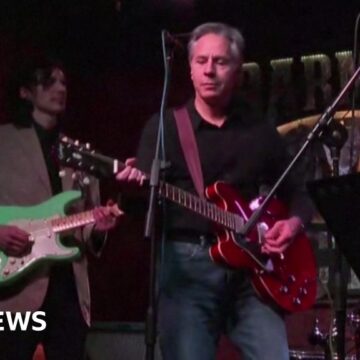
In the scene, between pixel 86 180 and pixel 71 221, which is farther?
pixel 71 221

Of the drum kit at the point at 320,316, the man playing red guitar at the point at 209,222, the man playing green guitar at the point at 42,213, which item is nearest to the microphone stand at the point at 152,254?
the man playing red guitar at the point at 209,222

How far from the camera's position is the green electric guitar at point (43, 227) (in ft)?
12.1

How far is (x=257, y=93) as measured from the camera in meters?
5.71

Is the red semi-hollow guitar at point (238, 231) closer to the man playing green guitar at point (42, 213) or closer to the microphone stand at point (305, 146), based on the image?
the microphone stand at point (305, 146)

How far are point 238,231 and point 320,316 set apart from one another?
7.16 ft

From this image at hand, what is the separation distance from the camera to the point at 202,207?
309cm

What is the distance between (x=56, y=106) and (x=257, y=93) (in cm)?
213

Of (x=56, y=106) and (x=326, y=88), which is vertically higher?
(x=326, y=88)

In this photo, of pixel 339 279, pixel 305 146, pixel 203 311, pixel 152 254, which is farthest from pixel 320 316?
pixel 152 254

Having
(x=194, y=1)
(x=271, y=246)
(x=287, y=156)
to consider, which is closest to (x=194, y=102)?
(x=287, y=156)

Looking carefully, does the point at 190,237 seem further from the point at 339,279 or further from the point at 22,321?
the point at 22,321

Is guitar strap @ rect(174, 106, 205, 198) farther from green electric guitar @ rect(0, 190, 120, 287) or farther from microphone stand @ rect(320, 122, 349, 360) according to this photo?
green electric guitar @ rect(0, 190, 120, 287)

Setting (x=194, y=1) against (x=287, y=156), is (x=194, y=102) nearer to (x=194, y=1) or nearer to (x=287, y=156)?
(x=287, y=156)

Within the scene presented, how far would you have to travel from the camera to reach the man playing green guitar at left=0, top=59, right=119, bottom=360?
365cm
